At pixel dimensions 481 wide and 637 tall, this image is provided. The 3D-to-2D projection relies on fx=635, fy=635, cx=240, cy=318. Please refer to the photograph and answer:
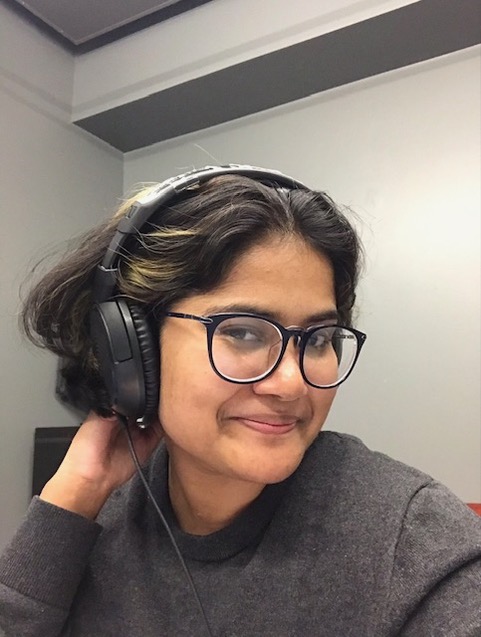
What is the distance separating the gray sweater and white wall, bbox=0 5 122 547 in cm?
89

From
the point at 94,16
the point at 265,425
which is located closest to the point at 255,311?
the point at 265,425

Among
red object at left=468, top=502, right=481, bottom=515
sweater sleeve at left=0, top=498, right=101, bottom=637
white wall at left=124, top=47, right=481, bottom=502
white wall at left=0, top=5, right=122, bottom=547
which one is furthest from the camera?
white wall at left=0, top=5, right=122, bottom=547

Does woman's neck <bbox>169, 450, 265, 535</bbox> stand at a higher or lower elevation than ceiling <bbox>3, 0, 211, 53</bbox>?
lower

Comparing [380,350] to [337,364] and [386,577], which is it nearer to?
[337,364]

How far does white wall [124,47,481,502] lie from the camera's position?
158 cm

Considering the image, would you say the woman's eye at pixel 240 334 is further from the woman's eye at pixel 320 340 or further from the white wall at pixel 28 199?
the white wall at pixel 28 199

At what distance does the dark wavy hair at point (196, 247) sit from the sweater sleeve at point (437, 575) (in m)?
0.34

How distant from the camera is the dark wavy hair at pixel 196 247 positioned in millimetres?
791

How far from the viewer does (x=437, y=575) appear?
66 centimetres

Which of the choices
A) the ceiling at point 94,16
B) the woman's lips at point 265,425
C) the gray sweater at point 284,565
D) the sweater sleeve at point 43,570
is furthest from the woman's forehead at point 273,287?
the ceiling at point 94,16

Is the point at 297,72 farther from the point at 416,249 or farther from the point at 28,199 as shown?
the point at 28,199

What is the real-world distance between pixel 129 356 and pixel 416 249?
1.11 metres

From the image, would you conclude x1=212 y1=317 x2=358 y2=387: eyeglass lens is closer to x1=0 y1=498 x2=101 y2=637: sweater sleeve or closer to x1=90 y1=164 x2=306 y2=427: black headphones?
x1=90 y1=164 x2=306 y2=427: black headphones

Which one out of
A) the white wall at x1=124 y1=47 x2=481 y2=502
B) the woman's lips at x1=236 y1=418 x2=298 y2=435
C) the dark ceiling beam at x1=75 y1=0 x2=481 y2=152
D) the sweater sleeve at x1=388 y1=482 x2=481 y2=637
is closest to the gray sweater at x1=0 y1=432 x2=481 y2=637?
the sweater sleeve at x1=388 y1=482 x2=481 y2=637
